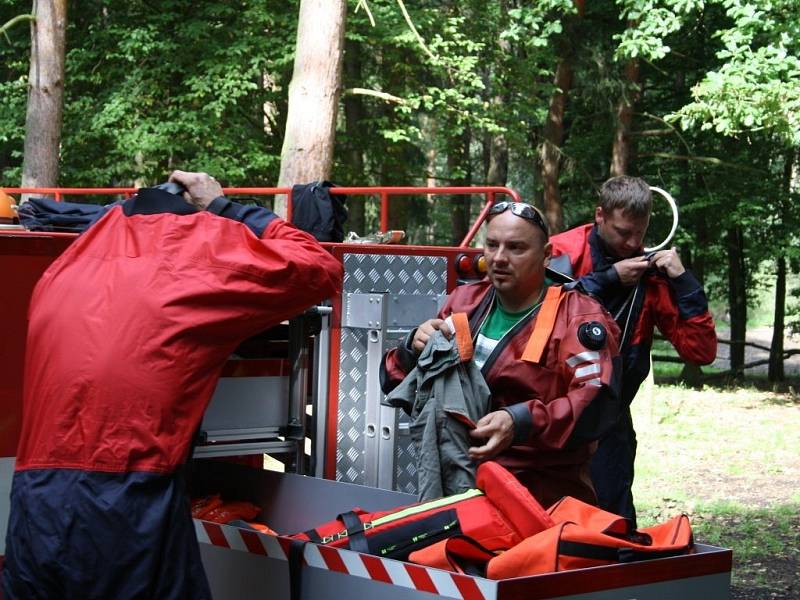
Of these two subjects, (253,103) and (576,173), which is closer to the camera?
(253,103)

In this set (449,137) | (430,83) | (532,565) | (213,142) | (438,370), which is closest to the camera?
(532,565)

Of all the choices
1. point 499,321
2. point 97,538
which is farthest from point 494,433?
point 97,538

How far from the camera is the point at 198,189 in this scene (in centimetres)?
410

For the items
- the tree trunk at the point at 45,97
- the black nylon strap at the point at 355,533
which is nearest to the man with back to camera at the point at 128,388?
the black nylon strap at the point at 355,533

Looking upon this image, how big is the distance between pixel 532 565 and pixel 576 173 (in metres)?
20.4

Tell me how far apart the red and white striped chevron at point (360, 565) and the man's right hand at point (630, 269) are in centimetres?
185

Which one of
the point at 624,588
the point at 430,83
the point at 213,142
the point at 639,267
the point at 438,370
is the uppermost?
the point at 430,83

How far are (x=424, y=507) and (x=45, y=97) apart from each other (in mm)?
15389

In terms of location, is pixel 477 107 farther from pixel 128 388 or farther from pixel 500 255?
pixel 128 388

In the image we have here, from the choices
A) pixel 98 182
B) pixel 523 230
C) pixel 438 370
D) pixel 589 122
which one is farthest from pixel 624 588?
pixel 589 122

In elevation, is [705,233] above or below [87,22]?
below

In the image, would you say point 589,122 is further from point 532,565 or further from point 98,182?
point 532,565

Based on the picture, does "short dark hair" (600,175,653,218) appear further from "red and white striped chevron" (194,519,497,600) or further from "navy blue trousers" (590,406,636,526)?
"red and white striped chevron" (194,519,497,600)

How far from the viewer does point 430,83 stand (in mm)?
22312
